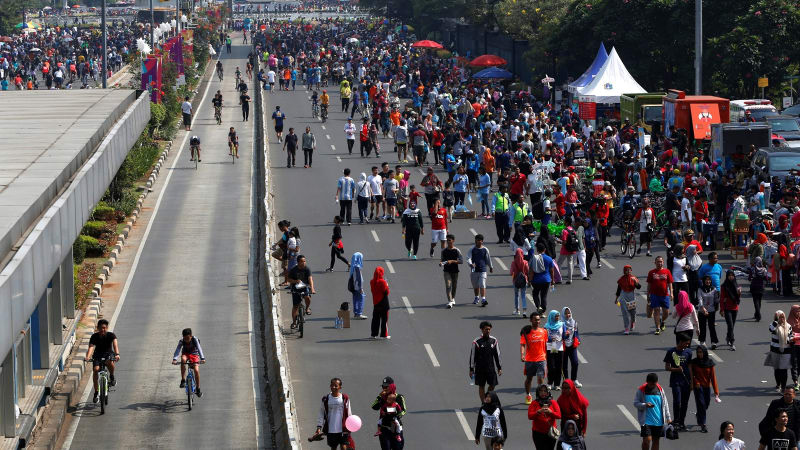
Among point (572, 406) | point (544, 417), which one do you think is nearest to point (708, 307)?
point (572, 406)

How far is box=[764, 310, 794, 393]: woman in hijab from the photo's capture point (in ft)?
70.0

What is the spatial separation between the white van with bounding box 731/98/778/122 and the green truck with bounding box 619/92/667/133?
242 cm

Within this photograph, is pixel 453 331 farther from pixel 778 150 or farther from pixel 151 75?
pixel 151 75

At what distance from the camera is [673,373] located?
19828mm

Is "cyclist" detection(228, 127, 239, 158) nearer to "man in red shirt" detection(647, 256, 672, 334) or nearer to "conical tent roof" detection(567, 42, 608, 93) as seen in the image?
"conical tent roof" detection(567, 42, 608, 93)

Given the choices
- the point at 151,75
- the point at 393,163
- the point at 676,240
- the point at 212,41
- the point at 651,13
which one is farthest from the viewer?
the point at 212,41

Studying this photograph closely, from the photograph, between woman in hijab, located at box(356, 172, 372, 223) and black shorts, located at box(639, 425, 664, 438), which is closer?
black shorts, located at box(639, 425, 664, 438)

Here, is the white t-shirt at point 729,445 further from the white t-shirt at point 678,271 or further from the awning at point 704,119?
the awning at point 704,119

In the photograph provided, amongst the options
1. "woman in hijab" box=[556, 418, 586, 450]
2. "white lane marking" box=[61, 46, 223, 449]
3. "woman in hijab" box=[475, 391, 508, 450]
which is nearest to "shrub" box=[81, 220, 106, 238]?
"white lane marking" box=[61, 46, 223, 449]

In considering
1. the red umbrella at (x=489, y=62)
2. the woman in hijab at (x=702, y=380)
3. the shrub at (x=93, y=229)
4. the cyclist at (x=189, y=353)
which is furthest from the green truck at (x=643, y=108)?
the woman in hijab at (x=702, y=380)

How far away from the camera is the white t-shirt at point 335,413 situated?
717 inches

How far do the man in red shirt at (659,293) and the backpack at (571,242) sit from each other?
13.7 ft

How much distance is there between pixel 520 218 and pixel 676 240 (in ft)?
13.9

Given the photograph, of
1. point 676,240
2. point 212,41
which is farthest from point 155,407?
point 212,41
